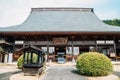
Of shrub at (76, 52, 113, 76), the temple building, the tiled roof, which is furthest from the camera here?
the tiled roof

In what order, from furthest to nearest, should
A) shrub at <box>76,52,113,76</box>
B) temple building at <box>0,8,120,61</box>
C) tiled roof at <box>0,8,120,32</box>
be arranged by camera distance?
tiled roof at <box>0,8,120,32</box>
temple building at <box>0,8,120,61</box>
shrub at <box>76,52,113,76</box>

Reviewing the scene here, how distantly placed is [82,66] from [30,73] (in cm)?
394

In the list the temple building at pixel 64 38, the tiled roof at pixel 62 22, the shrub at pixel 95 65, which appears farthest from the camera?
the tiled roof at pixel 62 22

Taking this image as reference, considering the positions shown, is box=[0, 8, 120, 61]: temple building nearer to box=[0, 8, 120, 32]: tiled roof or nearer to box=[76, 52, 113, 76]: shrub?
box=[0, 8, 120, 32]: tiled roof

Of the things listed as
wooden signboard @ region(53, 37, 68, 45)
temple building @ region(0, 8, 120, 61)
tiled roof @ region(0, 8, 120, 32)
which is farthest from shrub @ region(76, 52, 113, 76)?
wooden signboard @ region(53, 37, 68, 45)

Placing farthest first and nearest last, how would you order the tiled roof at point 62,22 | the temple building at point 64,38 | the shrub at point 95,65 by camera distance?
the tiled roof at point 62,22 < the temple building at point 64,38 < the shrub at point 95,65

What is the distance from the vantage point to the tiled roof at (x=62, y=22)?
25.6 m

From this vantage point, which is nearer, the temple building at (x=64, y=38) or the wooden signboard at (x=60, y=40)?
the temple building at (x=64, y=38)

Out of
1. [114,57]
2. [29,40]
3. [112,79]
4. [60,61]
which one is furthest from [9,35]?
[112,79]

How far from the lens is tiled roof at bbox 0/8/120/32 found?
84.1 ft

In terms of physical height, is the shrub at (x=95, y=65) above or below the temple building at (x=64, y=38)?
below

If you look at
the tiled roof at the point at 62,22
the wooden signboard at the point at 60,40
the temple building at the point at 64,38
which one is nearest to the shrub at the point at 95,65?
the temple building at the point at 64,38

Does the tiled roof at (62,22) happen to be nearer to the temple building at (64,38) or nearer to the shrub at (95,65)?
the temple building at (64,38)

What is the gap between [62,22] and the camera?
1136 inches
